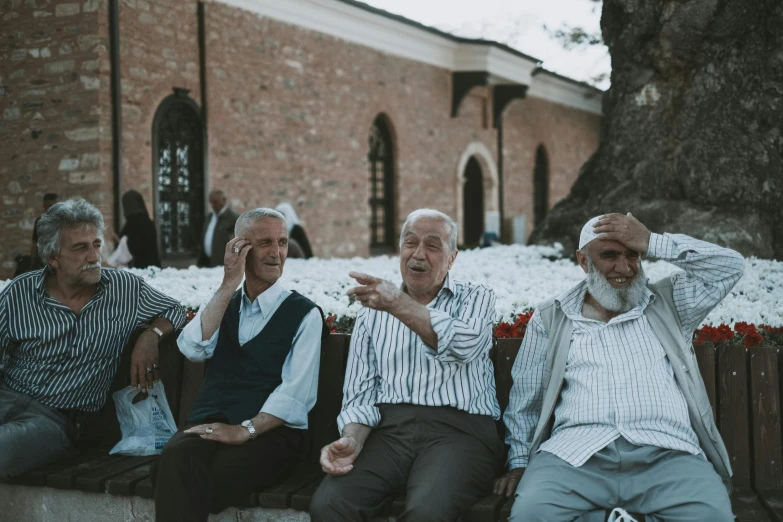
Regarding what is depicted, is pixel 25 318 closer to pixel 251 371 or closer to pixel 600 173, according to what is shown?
pixel 251 371

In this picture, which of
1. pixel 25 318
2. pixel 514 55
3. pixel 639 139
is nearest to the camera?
pixel 25 318

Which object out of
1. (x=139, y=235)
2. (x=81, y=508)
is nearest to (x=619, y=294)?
(x=81, y=508)

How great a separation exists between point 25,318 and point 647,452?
2566mm

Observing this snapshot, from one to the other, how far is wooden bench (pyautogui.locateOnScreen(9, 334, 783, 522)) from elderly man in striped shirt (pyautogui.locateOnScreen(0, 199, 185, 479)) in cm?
25

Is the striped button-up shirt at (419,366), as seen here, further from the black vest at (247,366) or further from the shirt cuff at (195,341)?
the shirt cuff at (195,341)

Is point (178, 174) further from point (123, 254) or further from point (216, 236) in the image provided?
point (123, 254)

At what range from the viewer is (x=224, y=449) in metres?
3.12

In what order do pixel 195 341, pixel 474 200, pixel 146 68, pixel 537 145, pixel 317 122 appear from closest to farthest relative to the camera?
pixel 195 341
pixel 146 68
pixel 317 122
pixel 474 200
pixel 537 145

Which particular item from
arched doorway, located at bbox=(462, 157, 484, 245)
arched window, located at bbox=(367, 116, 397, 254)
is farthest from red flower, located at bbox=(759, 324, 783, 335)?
arched doorway, located at bbox=(462, 157, 484, 245)

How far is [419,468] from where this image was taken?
2938 mm

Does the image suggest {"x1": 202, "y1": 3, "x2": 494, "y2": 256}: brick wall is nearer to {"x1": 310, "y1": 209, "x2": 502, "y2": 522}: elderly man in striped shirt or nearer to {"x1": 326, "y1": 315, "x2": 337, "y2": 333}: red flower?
{"x1": 326, "y1": 315, "x2": 337, "y2": 333}: red flower

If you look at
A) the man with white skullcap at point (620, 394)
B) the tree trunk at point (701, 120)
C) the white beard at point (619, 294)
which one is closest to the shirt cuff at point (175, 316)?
the man with white skullcap at point (620, 394)

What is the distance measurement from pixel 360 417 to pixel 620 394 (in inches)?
37.0

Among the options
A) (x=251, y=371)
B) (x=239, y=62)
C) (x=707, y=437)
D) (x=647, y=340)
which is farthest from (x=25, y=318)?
(x=239, y=62)
